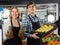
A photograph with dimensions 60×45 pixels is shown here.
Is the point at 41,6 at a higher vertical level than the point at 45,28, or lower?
higher

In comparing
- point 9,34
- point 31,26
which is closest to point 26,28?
point 31,26

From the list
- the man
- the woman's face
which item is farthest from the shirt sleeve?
the woman's face

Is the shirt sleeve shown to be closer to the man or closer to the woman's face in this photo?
the man

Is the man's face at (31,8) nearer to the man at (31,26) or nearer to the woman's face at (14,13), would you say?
the man at (31,26)

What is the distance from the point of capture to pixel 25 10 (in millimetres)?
7703

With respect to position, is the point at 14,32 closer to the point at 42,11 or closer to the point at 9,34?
Result: the point at 9,34

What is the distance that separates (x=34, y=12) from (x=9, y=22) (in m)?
0.29

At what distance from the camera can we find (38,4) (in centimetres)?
770

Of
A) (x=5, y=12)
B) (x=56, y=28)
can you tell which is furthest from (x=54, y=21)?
(x=5, y=12)

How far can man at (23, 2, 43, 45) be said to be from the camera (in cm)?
771

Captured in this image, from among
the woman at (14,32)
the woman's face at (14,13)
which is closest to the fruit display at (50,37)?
the woman at (14,32)

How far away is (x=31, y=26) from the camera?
7715 millimetres

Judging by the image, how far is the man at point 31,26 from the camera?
7.71 metres

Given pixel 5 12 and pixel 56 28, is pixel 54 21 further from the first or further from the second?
pixel 5 12
